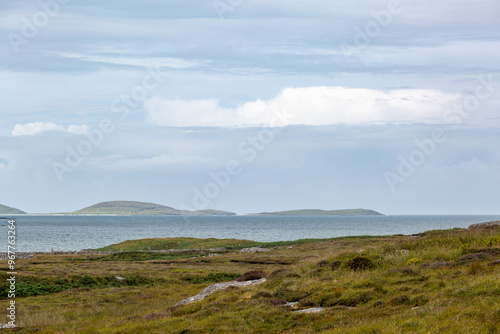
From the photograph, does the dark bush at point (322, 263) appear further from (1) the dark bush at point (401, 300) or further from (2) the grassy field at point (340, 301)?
(1) the dark bush at point (401, 300)

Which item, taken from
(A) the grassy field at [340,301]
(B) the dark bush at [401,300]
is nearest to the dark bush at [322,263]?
(A) the grassy field at [340,301]

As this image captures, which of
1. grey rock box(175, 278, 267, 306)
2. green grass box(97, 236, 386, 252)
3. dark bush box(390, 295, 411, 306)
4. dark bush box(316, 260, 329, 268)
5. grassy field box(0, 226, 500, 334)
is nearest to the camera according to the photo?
grassy field box(0, 226, 500, 334)

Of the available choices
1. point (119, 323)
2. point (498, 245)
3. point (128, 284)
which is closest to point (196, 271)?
point (128, 284)

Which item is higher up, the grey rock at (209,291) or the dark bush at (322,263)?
the dark bush at (322,263)

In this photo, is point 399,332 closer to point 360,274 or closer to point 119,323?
point 360,274

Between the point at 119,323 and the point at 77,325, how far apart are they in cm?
442

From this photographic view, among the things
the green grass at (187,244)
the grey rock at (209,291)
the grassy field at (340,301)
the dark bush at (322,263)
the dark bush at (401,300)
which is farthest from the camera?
the green grass at (187,244)

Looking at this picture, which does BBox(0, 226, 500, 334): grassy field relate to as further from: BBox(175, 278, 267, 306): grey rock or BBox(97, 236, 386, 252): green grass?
BBox(97, 236, 386, 252): green grass

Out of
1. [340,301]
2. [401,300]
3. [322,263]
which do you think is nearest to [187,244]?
[322,263]

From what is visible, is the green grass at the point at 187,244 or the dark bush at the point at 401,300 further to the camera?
the green grass at the point at 187,244

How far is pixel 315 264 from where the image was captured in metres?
30.7

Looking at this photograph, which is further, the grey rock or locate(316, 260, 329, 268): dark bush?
locate(316, 260, 329, 268): dark bush

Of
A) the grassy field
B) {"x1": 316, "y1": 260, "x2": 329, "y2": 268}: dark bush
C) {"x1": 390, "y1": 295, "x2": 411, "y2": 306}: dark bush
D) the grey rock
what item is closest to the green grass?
the grassy field

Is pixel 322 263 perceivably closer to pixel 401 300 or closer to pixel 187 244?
pixel 401 300
